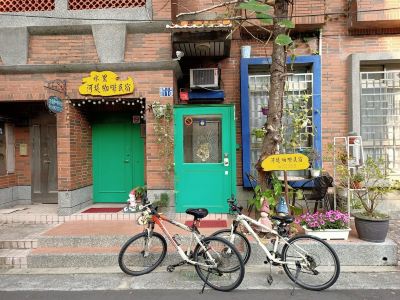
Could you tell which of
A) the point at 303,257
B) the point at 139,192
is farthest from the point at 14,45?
the point at 303,257

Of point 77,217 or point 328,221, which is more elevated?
point 328,221

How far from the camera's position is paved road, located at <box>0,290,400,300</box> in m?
4.21

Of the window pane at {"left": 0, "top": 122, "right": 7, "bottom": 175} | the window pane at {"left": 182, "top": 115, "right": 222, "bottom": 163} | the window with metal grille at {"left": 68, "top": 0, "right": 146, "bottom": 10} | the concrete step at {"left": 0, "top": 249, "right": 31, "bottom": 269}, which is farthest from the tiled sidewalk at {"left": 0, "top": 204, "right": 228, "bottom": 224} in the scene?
the window with metal grille at {"left": 68, "top": 0, "right": 146, "bottom": 10}

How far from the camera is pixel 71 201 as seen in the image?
7.02m

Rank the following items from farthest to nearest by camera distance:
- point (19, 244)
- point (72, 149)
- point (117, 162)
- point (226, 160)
→ point (117, 162), point (72, 149), point (226, 160), point (19, 244)

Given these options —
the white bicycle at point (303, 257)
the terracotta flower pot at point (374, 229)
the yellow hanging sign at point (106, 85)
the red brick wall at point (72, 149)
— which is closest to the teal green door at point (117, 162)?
the red brick wall at point (72, 149)

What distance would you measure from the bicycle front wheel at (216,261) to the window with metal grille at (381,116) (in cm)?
515

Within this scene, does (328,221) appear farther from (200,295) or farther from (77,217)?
(77,217)

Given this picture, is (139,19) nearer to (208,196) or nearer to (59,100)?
(59,100)

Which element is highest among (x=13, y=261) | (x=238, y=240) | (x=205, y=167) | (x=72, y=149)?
(x=72, y=149)

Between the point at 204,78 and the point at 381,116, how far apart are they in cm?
429

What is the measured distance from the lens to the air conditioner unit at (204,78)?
24.8 ft

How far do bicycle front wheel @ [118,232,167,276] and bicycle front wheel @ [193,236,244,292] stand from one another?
0.74 m

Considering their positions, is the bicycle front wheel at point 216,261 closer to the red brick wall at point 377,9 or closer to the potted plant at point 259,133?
the potted plant at point 259,133
